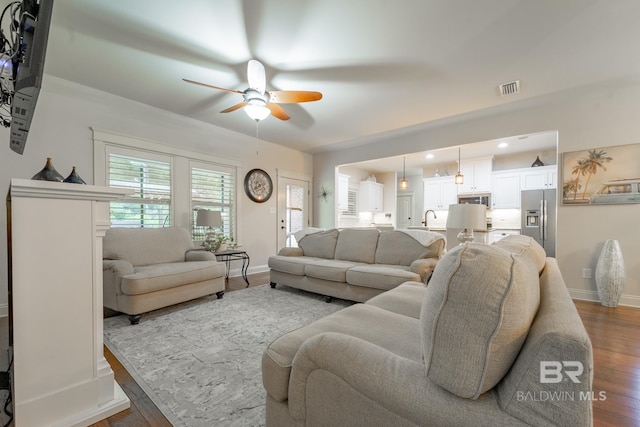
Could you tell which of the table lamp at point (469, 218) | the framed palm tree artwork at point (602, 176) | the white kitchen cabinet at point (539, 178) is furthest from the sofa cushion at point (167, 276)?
the white kitchen cabinet at point (539, 178)

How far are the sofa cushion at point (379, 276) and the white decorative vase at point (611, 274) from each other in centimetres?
227

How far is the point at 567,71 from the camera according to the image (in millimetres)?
2861

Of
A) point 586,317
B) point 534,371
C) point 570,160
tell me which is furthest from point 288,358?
point 570,160

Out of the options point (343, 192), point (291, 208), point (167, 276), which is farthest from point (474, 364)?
point (343, 192)

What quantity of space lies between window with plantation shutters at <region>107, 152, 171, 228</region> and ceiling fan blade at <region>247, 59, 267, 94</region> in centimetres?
225

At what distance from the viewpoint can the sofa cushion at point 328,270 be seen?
320cm

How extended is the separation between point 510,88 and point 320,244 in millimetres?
3193

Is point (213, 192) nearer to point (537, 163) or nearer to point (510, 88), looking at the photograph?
point (510, 88)

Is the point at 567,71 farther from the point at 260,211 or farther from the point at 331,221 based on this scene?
the point at 260,211

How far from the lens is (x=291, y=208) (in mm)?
5977

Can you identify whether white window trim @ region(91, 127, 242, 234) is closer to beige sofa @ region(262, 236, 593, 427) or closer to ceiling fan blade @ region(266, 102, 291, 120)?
ceiling fan blade @ region(266, 102, 291, 120)

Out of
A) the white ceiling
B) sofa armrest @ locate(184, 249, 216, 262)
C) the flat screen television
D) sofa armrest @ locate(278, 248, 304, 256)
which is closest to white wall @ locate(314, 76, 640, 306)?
the white ceiling

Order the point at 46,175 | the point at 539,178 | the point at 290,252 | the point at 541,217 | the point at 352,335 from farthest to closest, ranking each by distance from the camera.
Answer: the point at 539,178
the point at 541,217
the point at 290,252
the point at 46,175
the point at 352,335

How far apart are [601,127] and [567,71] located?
1051mm
